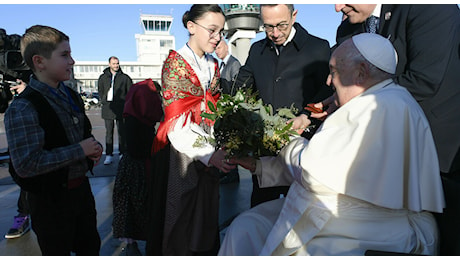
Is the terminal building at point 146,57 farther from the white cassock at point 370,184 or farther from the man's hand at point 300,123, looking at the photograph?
the white cassock at point 370,184

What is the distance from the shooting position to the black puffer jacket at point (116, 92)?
6.76 meters

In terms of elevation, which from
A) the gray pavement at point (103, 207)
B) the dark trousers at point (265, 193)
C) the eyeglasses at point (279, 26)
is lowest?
the gray pavement at point (103, 207)

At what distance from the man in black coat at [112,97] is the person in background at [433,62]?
18.0ft

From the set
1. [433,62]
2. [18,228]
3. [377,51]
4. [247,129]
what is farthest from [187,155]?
[18,228]

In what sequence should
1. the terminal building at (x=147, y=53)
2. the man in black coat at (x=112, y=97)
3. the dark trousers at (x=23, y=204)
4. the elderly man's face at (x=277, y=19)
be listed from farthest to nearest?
the terminal building at (x=147, y=53), the man in black coat at (x=112, y=97), the dark trousers at (x=23, y=204), the elderly man's face at (x=277, y=19)

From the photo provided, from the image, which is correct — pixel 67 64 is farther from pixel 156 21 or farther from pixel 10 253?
pixel 156 21

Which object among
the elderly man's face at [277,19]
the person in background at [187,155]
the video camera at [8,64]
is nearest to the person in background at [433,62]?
the elderly man's face at [277,19]

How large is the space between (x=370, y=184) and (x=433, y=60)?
989mm

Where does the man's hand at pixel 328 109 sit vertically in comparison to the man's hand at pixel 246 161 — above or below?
above

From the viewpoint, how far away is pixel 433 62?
1.92 meters

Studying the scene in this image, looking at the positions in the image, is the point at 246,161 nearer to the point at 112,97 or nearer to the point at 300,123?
the point at 300,123

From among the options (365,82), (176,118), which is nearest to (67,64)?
(176,118)

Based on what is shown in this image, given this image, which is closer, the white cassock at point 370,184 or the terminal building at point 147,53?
the white cassock at point 370,184

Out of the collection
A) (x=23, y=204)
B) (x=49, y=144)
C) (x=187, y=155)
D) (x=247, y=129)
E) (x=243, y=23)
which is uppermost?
(x=243, y=23)
